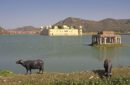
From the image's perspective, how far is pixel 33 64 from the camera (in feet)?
63.2

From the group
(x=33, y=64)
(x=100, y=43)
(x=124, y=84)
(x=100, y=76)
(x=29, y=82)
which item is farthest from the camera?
(x=100, y=43)

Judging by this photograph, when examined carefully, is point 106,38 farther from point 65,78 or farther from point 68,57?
point 65,78

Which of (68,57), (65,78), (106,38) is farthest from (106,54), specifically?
(65,78)

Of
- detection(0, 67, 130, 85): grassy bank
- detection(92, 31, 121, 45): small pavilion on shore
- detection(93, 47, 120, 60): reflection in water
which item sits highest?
detection(0, 67, 130, 85): grassy bank

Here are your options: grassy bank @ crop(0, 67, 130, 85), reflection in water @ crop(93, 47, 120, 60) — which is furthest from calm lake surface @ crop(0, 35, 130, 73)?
grassy bank @ crop(0, 67, 130, 85)

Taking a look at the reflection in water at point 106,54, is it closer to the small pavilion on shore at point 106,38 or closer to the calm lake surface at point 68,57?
the calm lake surface at point 68,57

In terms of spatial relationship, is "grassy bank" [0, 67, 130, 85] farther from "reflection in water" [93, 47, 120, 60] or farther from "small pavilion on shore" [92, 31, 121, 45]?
"small pavilion on shore" [92, 31, 121, 45]

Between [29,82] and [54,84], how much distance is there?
1.64 m

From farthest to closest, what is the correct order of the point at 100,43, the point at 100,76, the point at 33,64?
the point at 100,43 → the point at 33,64 → the point at 100,76

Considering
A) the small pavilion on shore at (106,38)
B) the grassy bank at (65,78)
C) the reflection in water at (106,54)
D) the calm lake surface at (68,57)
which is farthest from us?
the small pavilion on shore at (106,38)

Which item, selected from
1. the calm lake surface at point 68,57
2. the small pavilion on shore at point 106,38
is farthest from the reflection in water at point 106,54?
the small pavilion on shore at point 106,38

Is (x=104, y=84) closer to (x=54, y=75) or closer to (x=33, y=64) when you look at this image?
(x=54, y=75)

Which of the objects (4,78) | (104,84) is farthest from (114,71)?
(4,78)

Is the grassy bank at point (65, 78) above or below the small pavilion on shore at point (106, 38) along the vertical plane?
above
